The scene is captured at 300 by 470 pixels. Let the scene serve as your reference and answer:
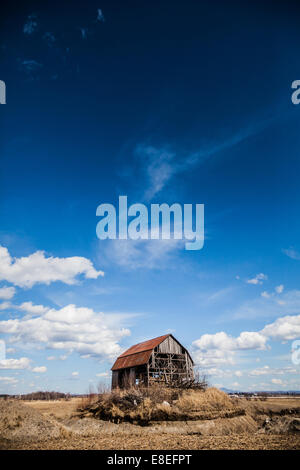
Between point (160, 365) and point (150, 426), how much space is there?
12.8m

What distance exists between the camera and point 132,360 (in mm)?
32688

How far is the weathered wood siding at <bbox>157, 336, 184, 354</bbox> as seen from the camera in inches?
1224

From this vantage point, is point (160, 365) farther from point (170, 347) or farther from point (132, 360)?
point (132, 360)

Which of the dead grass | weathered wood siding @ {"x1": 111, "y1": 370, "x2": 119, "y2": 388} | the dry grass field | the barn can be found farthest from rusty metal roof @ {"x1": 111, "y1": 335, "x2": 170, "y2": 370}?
the dry grass field

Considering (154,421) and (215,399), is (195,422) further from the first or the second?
(215,399)

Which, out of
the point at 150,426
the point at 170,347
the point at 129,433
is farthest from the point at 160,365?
the point at 129,433

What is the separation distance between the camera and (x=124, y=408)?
68.4 feet

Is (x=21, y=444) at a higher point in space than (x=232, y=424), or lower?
higher
